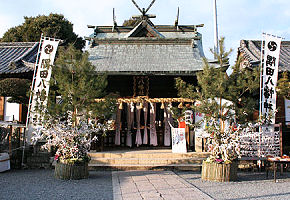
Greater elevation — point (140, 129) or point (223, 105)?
point (223, 105)

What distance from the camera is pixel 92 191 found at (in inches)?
278

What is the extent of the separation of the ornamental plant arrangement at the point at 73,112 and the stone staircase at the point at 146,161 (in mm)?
2000

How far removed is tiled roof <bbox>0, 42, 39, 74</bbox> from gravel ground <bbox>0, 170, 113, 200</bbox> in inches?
214

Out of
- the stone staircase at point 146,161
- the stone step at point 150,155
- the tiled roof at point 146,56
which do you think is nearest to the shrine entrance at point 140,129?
the tiled roof at point 146,56

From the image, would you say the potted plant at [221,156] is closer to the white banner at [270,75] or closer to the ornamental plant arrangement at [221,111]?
the ornamental plant arrangement at [221,111]

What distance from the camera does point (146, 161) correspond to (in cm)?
1102

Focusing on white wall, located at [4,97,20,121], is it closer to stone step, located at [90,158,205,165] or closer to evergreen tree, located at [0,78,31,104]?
evergreen tree, located at [0,78,31,104]

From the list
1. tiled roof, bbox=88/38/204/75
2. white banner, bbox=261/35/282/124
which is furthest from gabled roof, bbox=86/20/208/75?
white banner, bbox=261/35/282/124

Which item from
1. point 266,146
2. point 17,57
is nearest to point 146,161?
point 266,146

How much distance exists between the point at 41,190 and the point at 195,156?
20.4ft

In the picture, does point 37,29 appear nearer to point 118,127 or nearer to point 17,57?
point 17,57

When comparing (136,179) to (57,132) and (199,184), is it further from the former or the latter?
(57,132)

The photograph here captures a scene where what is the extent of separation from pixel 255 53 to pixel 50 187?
1255 centimetres

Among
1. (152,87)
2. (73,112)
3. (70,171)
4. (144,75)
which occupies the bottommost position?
(70,171)
